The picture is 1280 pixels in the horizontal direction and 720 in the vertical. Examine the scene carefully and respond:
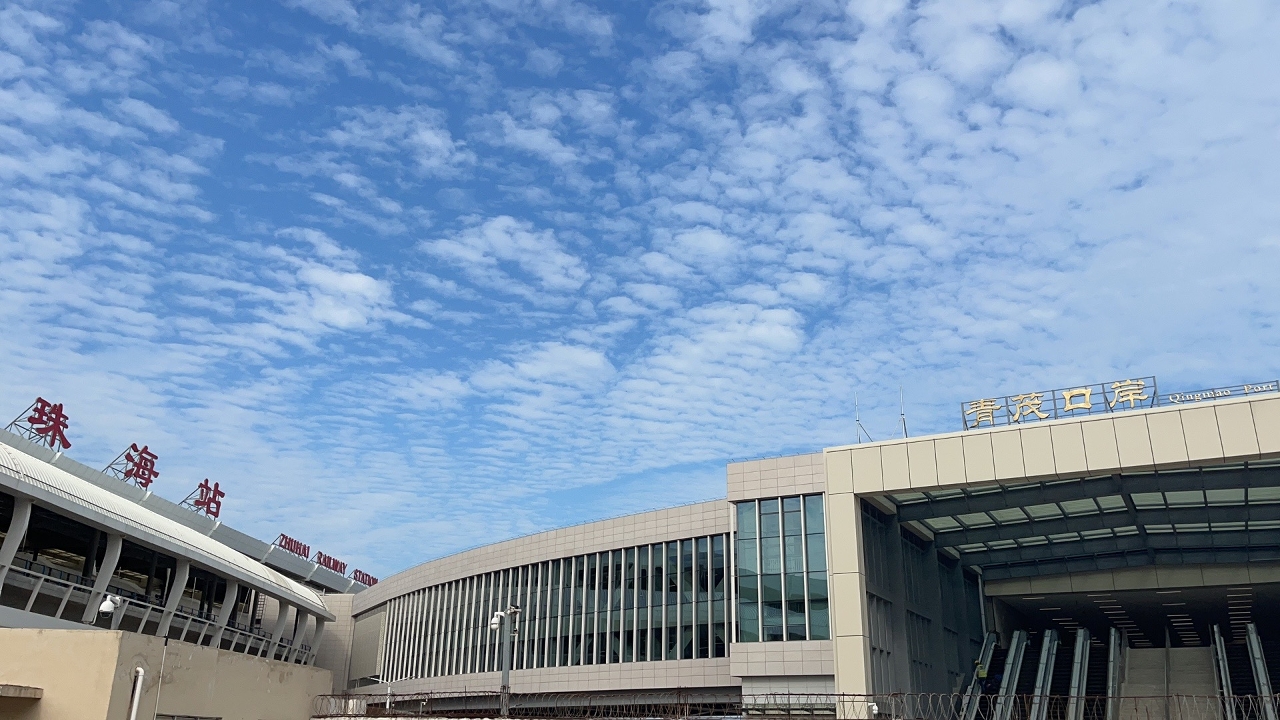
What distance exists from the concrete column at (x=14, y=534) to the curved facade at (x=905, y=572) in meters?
24.9

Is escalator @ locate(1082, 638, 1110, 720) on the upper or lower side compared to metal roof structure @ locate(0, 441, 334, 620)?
lower

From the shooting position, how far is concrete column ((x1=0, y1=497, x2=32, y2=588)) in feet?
123

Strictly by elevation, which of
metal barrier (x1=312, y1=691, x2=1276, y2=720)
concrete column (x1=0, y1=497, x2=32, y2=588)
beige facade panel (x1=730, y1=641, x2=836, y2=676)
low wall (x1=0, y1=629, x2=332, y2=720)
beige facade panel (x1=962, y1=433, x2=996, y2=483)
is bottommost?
metal barrier (x1=312, y1=691, x2=1276, y2=720)

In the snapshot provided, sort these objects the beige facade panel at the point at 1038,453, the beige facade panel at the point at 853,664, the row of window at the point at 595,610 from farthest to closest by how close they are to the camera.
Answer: the row of window at the point at 595,610, the beige facade panel at the point at 853,664, the beige facade panel at the point at 1038,453

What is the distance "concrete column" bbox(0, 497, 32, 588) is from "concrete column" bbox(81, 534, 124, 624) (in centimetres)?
567

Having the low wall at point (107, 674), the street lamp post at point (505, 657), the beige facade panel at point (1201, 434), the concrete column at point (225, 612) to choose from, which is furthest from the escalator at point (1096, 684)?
the concrete column at point (225, 612)

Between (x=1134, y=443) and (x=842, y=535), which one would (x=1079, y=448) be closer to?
(x=1134, y=443)

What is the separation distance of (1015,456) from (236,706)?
22604 mm

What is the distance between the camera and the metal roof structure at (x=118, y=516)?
37.8 metres

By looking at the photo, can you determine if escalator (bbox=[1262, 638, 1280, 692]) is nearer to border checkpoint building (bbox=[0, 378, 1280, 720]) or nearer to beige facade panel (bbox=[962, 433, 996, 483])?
border checkpoint building (bbox=[0, 378, 1280, 720])

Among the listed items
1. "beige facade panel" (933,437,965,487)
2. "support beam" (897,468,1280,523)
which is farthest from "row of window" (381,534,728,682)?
"beige facade panel" (933,437,965,487)

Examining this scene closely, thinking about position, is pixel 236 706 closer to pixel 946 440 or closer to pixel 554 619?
pixel 946 440

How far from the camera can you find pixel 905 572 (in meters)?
37.9

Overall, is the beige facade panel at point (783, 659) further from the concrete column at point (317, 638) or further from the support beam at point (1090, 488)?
the concrete column at point (317, 638)
